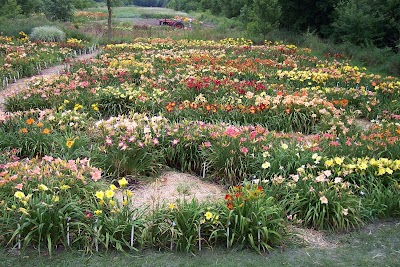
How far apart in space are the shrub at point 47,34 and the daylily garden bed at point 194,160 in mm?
8750

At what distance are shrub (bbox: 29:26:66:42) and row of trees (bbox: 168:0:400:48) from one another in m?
8.95

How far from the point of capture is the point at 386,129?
247 inches

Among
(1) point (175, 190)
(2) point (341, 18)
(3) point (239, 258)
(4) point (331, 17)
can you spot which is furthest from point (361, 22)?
(3) point (239, 258)

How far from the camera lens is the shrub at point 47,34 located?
680 inches

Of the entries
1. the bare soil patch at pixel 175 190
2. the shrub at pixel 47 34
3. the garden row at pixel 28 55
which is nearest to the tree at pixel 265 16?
the garden row at pixel 28 55

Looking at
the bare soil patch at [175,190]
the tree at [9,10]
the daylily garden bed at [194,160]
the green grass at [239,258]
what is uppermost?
the tree at [9,10]

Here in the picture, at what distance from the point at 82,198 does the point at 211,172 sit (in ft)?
6.21

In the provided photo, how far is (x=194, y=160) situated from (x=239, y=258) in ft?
7.09

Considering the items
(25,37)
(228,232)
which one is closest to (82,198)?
(228,232)

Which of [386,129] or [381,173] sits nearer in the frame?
[381,173]

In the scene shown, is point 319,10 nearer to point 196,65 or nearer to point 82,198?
point 196,65

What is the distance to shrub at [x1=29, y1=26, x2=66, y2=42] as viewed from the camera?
17266 millimetres

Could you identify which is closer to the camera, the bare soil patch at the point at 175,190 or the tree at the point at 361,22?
the bare soil patch at the point at 175,190

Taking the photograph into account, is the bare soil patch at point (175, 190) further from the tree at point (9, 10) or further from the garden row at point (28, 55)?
the tree at point (9, 10)
